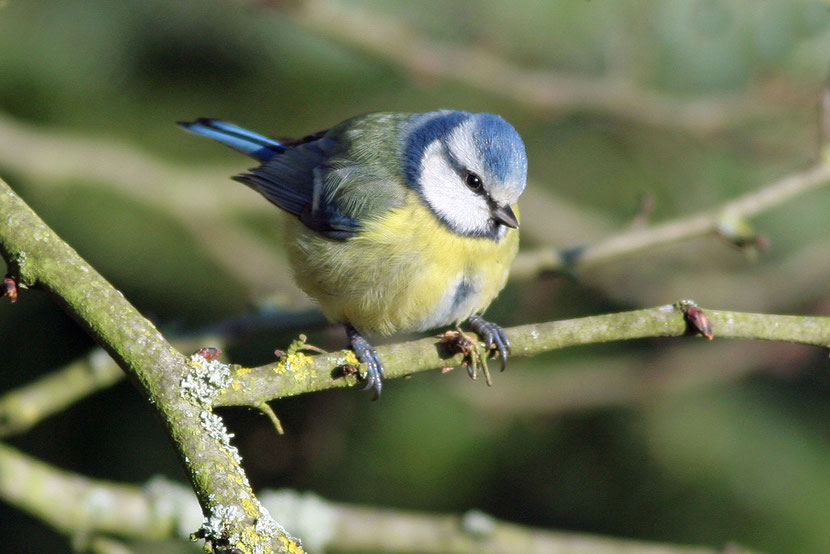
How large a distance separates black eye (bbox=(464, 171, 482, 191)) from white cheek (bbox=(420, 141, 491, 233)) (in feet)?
0.06

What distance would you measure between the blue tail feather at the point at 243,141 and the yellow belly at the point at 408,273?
33.4 inches

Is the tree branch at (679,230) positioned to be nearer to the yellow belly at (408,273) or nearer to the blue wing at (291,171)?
the yellow belly at (408,273)

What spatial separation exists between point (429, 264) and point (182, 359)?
47.3 inches

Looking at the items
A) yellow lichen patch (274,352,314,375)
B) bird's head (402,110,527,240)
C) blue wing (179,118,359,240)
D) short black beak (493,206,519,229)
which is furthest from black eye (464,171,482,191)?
yellow lichen patch (274,352,314,375)

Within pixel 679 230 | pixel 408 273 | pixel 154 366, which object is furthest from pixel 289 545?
pixel 679 230

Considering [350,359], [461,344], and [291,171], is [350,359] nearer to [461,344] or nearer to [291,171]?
[461,344]

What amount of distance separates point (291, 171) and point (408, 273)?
0.92m

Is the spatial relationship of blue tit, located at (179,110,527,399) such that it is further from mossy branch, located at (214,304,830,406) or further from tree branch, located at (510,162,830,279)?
mossy branch, located at (214,304,830,406)

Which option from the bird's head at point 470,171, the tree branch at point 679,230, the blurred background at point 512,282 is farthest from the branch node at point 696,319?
the blurred background at point 512,282

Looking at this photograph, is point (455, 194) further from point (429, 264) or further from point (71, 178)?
point (71, 178)

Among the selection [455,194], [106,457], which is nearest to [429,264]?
[455,194]

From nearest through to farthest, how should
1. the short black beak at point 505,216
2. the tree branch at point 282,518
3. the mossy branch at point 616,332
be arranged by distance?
the mossy branch at point 616,332 < the tree branch at point 282,518 < the short black beak at point 505,216

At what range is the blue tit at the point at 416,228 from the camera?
2.79 m

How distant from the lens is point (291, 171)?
344 centimetres
